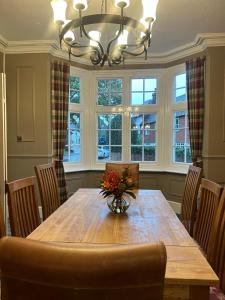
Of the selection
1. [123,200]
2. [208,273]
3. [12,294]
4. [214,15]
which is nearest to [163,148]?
[214,15]

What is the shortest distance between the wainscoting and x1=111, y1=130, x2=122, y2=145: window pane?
616 mm

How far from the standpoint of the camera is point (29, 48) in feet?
14.0

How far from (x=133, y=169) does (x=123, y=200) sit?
1.23 m

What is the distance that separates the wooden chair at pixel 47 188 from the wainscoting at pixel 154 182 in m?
1.88

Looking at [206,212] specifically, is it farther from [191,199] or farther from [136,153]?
[136,153]

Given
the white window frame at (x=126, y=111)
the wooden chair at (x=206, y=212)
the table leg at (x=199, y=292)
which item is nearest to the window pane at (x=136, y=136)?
the white window frame at (x=126, y=111)

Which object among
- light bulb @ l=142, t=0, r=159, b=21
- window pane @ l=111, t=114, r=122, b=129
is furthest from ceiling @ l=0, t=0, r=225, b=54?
window pane @ l=111, t=114, r=122, b=129

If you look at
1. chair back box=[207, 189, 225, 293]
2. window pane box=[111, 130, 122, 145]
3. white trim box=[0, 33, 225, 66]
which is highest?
white trim box=[0, 33, 225, 66]

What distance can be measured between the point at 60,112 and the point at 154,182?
2.00m

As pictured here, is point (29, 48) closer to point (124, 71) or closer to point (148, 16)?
point (124, 71)

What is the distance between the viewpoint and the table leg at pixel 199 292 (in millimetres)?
1085

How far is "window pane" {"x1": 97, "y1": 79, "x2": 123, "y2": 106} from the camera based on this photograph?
5051mm

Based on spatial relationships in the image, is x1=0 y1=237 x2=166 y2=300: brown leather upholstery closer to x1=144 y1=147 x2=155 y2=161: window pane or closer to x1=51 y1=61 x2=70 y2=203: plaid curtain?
x1=51 y1=61 x2=70 y2=203: plaid curtain

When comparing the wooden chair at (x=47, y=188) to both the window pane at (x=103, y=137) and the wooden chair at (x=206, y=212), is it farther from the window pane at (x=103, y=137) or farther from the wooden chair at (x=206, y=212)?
the window pane at (x=103, y=137)
